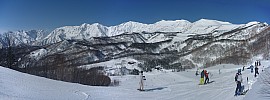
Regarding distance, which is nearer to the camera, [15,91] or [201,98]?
[15,91]

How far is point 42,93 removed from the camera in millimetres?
18438

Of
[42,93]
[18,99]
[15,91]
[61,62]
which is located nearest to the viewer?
[18,99]

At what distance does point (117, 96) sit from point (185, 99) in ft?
14.6

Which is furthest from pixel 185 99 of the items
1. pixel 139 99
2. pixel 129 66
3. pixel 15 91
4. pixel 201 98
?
pixel 129 66

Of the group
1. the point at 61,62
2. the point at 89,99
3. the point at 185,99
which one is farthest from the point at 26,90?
the point at 61,62

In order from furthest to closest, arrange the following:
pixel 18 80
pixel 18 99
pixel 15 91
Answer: pixel 18 80 → pixel 15 91 → pixel 18 99

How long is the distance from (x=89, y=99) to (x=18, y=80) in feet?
15.2

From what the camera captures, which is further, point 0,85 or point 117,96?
point 117,96

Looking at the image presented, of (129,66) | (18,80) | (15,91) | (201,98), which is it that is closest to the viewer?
(15,91)

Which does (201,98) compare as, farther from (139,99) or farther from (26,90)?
(26,90)

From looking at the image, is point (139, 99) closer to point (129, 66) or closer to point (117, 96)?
point (117, 96)

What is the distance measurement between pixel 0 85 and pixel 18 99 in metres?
2.74

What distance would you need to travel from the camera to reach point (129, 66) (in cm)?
19650

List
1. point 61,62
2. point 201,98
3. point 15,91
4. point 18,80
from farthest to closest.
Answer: point 61,62 → point 201,98 → point 18,80 → point 15,91
